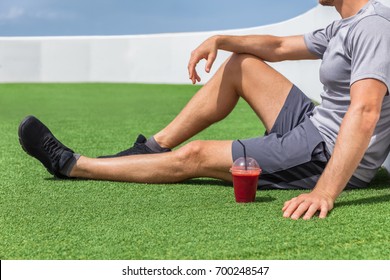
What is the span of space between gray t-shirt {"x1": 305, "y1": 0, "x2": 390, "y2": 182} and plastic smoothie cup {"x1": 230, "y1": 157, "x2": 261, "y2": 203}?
1.10 feet

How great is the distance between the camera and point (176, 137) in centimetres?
313

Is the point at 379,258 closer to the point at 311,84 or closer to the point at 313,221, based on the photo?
the point at 313,221

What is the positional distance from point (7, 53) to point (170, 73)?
3253 millimetres

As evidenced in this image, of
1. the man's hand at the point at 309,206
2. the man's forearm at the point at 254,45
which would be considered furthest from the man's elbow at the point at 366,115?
the man's forearm at the point at 254,45

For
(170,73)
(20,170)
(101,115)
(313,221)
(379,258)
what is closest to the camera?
(379,258)

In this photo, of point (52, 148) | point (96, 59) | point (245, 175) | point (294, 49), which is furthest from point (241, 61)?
point (96, 59)

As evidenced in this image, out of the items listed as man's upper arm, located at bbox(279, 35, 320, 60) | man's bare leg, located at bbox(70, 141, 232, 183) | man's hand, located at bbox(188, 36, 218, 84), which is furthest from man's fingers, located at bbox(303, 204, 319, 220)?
man's upper arm, located at bbox(279, 35, 320, 60)

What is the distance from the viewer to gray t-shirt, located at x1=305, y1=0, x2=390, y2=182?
2.30 meters

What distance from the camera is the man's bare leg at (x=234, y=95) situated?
2924mm

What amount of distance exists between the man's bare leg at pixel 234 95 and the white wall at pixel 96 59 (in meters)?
9.11

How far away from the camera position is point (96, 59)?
42.5ft

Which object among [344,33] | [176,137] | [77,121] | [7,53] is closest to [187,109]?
[176,137]

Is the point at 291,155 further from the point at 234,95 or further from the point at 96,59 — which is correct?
the point at 96,59

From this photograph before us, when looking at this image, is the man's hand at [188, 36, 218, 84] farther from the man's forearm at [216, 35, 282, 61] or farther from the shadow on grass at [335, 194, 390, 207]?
the shadow on grass at [335, 194, 390, 207]
